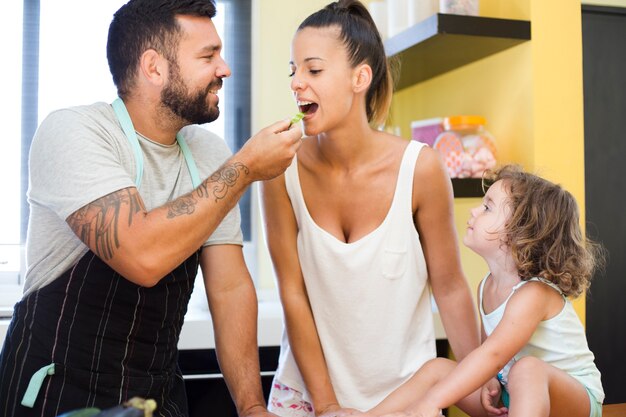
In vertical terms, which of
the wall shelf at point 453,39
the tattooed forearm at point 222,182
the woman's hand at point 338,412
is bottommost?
the woman's hand at point 338,412

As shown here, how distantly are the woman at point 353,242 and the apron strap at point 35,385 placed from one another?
22.0 inches

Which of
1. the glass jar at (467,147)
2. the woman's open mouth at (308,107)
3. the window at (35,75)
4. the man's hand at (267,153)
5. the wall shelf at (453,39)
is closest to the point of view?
the man's hand at (267,153)

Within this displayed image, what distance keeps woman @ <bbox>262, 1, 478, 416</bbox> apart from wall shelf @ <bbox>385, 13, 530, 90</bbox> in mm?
488

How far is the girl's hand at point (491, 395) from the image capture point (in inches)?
62.4

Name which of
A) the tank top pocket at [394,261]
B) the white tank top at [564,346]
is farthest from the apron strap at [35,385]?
the white tank top at [564,346]

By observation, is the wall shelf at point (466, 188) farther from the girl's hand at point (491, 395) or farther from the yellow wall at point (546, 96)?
the girl's hand at point (491, 395)

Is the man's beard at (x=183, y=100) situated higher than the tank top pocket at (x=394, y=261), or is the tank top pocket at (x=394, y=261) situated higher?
the man's beard at (x=183, y=100)

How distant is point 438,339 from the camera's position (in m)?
2.48

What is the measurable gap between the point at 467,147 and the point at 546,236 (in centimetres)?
72

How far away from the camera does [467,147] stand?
2.34 m

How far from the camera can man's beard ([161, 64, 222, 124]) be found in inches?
61.3

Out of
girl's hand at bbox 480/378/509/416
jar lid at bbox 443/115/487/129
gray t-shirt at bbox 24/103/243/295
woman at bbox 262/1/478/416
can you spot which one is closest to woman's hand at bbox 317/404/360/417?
woman at bbox 262/1/478/416

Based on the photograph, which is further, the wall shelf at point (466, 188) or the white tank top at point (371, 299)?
the wall shelf at point (466, 188)

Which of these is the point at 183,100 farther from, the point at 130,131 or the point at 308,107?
the point at 308,107
